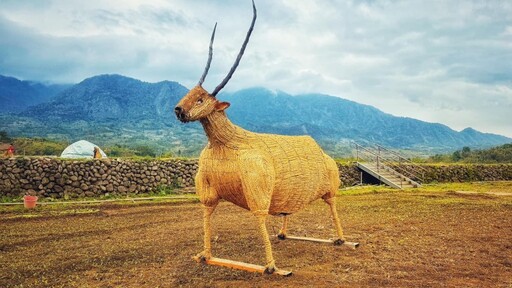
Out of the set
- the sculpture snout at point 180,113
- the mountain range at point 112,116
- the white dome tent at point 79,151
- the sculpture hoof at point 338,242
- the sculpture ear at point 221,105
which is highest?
the mountain range at point 112,116

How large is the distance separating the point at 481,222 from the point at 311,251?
5.91 meters

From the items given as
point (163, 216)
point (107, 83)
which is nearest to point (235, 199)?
point (163, 216)

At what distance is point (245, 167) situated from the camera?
6625 millimetres

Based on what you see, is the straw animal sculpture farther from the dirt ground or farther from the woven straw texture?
the dirt ground

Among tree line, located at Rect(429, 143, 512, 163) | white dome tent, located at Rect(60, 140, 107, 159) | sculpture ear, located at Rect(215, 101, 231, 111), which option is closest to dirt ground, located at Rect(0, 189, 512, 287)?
sculpture ear, located at Rect(215, 101, 231, 111)

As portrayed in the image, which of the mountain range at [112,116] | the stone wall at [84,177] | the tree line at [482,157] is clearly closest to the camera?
the stone wall at [84,177]

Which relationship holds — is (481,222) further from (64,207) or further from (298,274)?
(64,207)

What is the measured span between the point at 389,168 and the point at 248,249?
2077 centimetres

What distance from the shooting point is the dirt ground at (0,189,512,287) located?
254 inches

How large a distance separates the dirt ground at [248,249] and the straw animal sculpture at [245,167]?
2.94 feet

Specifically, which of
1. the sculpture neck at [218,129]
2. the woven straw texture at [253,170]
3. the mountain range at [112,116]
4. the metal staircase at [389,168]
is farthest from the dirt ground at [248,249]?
the mountain range at [112,116]

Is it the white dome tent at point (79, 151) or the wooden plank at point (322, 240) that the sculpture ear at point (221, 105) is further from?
the white dome tent at point (79, 151)

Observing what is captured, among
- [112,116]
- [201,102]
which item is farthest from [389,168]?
[112,116]

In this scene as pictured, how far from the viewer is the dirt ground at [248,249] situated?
254 inches
